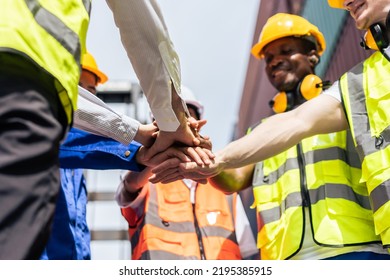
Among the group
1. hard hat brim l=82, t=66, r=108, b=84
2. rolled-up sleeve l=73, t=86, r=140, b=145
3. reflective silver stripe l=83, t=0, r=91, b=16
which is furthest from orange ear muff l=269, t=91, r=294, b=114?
reflective silver stripe l=83, t=0, r=91, b=16

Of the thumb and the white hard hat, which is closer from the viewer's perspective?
the thumb

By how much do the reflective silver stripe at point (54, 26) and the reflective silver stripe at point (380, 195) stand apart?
1.51 m

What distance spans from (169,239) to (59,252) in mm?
1083

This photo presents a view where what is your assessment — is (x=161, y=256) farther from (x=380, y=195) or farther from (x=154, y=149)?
(x=380, y=195)

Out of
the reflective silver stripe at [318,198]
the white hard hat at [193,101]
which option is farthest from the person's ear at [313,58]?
the reflective silver stripe at [318,198]

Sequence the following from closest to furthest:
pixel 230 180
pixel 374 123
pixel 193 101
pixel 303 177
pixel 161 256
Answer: pixel 374 123 → pixel 303 177 → pixel 230 180 → pixel 161 256 → pixel 193 101

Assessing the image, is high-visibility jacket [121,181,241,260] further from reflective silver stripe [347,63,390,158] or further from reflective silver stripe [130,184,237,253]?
reflective silver stripe [347,63,390,158]

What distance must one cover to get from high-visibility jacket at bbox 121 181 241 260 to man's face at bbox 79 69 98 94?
949 mm

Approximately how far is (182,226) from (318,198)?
1.10 metres

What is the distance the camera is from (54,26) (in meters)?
1.21

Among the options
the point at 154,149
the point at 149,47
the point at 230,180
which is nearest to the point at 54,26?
the point at 149,47

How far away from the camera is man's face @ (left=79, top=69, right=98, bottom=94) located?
160 inches

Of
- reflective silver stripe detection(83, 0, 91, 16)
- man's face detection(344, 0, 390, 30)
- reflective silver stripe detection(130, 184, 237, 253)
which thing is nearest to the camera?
reflective silver stripe detection(83, 0, 91, 16)
